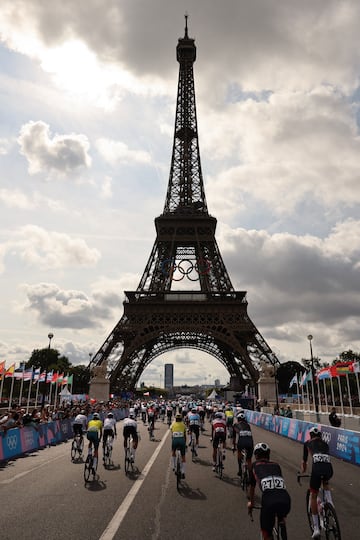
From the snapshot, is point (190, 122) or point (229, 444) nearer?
point (229, 444)

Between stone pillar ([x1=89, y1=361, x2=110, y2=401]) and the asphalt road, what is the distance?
42.6 m

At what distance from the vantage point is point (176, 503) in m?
9.59

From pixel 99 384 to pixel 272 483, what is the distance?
5450cm

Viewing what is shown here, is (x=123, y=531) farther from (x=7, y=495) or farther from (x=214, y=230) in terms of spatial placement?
(x=214, y=230)

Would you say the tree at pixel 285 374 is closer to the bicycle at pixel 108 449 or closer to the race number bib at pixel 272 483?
the bicycle at pixel 108 449

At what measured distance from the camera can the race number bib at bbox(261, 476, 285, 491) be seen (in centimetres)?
563

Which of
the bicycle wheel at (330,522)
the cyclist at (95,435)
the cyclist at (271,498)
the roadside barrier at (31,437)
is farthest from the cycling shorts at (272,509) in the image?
the roadside barrier at (31,437)

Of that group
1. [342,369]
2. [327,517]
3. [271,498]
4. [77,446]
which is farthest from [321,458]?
[342,369]

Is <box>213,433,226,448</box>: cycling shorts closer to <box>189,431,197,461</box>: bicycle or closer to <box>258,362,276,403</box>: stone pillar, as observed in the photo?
<box>189,431,197,461</box>: bicycle

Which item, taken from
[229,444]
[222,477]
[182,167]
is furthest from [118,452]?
[182,167]

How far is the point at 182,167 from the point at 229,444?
193 feet

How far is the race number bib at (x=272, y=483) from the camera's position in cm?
563

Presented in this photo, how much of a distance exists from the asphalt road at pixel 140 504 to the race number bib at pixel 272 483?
2271 millimetres

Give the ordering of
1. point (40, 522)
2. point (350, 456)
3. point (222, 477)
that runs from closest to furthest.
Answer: point (40, 522) < point (222, 477) < point (350, 456)
